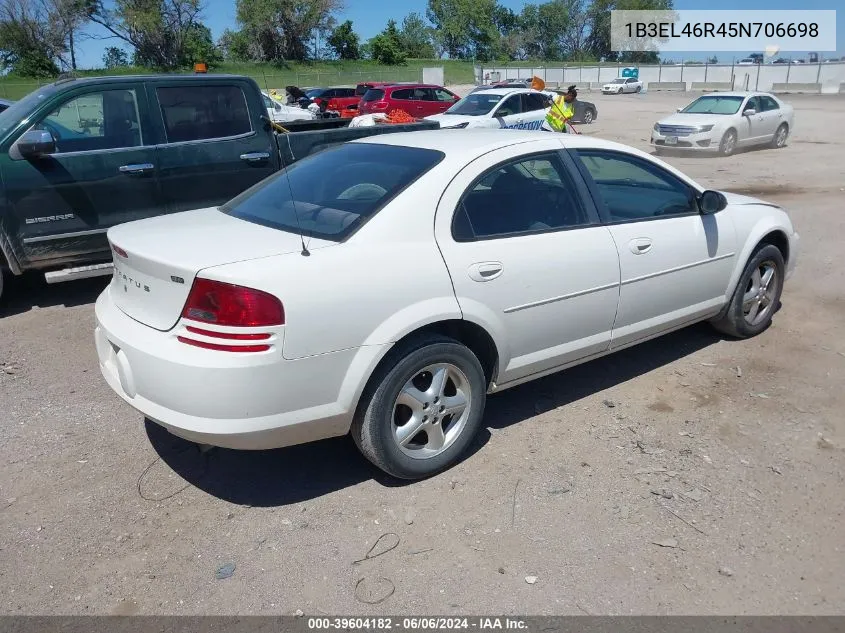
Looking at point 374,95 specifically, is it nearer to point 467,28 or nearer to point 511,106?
point 511,106

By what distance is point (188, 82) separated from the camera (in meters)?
6.50

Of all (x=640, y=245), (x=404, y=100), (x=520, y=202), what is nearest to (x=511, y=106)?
(x=404, y=100)

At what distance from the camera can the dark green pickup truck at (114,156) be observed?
5746 millimetres

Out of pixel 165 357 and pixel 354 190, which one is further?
pixel 354 190

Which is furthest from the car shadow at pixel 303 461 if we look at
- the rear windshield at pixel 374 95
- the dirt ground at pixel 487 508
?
the rear windshield at pixel 374 95

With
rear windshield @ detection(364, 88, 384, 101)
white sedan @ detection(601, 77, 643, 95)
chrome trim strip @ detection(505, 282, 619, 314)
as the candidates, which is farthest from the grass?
chrome trim strip @ detection(505, 282, 619, 314)

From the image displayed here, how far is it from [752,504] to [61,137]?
19.4 ft

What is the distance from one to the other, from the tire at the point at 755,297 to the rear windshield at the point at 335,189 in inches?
104

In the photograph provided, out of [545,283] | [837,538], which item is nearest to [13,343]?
[545,283]

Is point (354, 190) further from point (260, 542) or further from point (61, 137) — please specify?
point (61, 137)

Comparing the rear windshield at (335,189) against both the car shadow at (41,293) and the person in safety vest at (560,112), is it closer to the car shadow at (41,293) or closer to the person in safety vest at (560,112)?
the car shadow at (41,293)

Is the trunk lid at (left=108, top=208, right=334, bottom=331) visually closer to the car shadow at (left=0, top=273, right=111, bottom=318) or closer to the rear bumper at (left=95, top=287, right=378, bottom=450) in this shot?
the rear bumper at (left=95, top=287, right=378, bottom=450)

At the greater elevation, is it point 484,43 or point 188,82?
point 484,43

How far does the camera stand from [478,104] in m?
17.5
